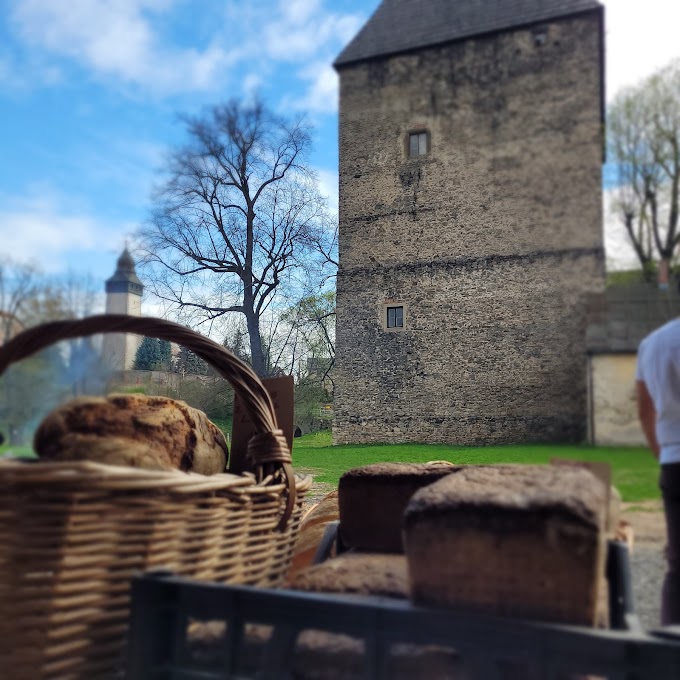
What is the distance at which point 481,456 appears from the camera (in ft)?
2.76

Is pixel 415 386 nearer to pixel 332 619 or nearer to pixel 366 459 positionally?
pixel 366 459

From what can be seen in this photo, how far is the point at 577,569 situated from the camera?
45 cm

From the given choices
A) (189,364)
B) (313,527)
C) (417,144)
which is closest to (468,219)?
(417,144)

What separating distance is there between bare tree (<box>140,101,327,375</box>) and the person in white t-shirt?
66 cm

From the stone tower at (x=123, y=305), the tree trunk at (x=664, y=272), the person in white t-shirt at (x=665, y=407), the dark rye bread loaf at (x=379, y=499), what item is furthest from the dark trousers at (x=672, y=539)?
the stone tower at (x=123, y=305)

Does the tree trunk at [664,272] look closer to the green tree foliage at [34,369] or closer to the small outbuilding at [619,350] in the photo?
the small outbuilding at [619,350]

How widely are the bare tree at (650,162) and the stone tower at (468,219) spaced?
3 cm

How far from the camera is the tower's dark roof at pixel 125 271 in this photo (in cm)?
81

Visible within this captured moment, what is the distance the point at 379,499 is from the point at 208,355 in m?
0.32

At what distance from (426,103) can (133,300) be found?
18.4 inches

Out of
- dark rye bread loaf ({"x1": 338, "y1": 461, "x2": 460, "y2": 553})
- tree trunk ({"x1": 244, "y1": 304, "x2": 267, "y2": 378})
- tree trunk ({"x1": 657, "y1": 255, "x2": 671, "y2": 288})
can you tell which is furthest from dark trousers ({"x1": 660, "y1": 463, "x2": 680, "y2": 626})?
tree trunk ({"x1": 244, "y1": 304, "x2": 267, "y2": 378})

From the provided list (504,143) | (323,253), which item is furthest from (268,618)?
(323,253)

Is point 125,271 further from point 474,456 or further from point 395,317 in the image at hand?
point 474,456

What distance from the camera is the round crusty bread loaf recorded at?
67 cm
